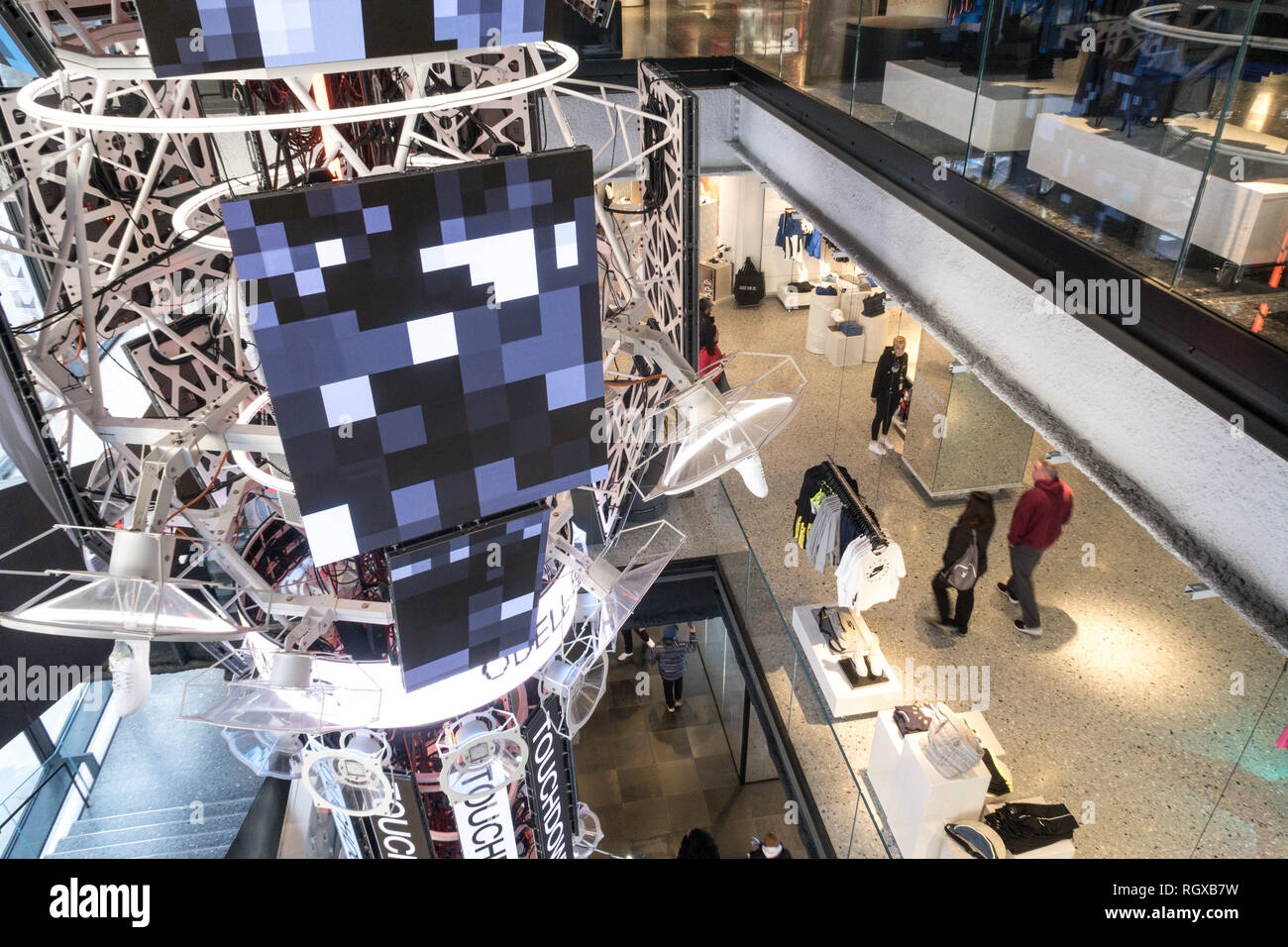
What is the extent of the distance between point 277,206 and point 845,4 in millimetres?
4944

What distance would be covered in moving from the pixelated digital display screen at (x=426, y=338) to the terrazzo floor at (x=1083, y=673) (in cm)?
335

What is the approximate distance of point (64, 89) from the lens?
3.46 metres

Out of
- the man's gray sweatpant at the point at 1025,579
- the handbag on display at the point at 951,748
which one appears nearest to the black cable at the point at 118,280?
the handbag on display at the point at 951,748

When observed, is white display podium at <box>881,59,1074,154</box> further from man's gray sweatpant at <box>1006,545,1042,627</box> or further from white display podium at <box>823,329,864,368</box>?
white display podium at <box>823,329,864,368</box>

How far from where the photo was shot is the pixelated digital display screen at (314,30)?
2.11 m

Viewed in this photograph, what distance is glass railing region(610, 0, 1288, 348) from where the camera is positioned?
2832 mm

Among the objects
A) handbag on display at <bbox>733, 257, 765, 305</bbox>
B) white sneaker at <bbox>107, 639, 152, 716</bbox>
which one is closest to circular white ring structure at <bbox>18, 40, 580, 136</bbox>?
white sneaker at <bbox>107, 639, 152, 716</bbox>

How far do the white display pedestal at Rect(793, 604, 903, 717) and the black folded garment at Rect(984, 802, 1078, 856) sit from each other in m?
1.32

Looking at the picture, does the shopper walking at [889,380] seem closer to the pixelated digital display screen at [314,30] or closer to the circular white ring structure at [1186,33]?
the circular white ring structure at [1186,33]

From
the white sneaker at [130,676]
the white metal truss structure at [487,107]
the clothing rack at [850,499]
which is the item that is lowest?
the clothing rack at [850,499]

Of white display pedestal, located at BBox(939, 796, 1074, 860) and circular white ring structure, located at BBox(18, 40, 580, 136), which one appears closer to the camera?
circular white ring structure, located at BBox(18, 40, 580, 136)

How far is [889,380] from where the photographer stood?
30.7 feet

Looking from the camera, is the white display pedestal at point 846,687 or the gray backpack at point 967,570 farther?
the gray backpack at point 967,570
